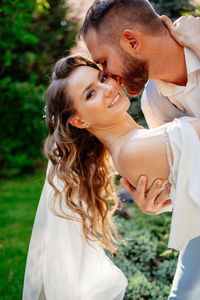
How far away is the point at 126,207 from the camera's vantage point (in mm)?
5277

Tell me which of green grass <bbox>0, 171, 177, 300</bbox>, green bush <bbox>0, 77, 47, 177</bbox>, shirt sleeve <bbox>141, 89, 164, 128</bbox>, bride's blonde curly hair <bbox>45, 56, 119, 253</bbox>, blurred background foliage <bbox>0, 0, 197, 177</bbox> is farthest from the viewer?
green bush <bbox>0, 77, 47, 177</bbox>

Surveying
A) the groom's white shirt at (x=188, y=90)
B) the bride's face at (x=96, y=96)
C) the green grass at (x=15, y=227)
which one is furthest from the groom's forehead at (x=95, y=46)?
the green grass at (x=15, y=227)

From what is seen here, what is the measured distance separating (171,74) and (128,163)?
25.5 inches

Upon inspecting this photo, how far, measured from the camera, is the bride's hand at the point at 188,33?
2121mm

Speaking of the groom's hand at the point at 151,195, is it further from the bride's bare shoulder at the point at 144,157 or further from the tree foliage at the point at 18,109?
the tree foliage at the point at 18,109

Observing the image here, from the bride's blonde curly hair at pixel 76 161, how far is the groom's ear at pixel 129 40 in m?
0.34

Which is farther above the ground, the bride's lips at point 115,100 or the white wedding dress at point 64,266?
the bride's lips at point 115,100

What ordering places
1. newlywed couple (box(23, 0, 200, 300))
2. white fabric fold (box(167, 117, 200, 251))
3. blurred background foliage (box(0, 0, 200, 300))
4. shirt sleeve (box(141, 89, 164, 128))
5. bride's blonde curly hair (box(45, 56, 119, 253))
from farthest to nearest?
blurred background foliage (box(0, 0, 200, 300))
shirt sleeve (box(141, 89, 164, 128))
bride's blonde curly hair (box(45, 56, 119, 253))
newlywed couple (box(23, 0, 200, 300))
white fabric fold (box(167, 117, 200, 251))

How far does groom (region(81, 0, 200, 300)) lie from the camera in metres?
2.19

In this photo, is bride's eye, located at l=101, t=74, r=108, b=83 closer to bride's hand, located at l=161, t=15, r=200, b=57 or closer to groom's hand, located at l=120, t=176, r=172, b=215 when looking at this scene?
bride's hand, located at l=161, t=15, r=200, b=57

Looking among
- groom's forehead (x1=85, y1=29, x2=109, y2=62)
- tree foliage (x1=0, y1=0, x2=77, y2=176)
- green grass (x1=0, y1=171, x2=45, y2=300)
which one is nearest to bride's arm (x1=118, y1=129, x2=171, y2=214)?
groom's forehead (x1=85, y1=29, x2=109, y2=62)

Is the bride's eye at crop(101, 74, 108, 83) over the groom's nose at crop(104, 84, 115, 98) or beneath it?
over

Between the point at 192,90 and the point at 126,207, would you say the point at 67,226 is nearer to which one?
the point at 192,90

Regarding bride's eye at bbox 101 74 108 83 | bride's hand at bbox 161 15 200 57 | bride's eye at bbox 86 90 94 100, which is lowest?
bride's eye at bbox 86 90 94 100
